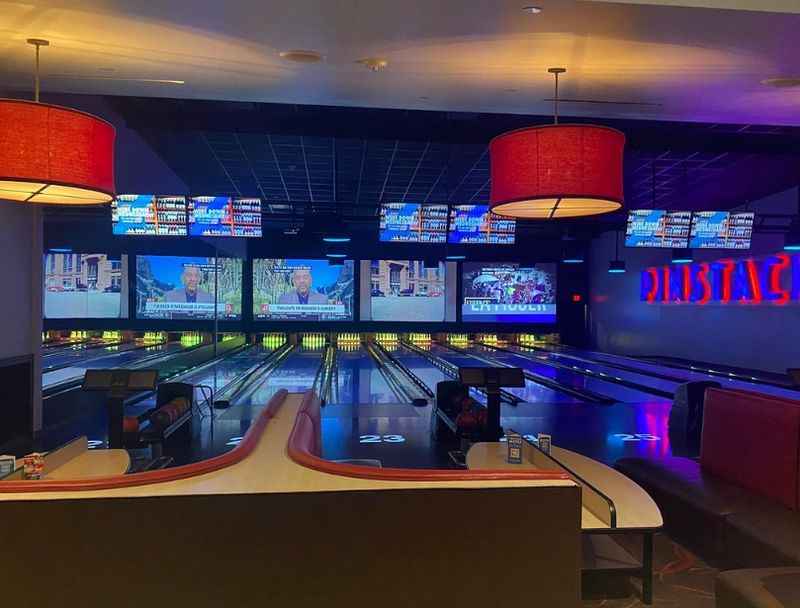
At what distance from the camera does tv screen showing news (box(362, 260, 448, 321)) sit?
16.3 m

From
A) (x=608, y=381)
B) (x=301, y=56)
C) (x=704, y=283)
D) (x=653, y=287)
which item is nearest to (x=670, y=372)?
(x=608, y=381)

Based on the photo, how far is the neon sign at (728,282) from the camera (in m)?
10.1

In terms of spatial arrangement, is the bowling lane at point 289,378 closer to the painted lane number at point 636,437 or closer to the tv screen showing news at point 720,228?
the painted lane number at point 636,437

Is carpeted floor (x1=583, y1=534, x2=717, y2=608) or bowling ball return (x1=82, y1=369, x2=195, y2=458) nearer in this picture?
carpeted floor (x1=583, y1=534, x2=717, y2=608)

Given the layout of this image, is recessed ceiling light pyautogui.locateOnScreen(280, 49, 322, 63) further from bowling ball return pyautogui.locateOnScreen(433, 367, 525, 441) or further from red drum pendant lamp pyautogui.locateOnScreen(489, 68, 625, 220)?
bowling ball return pyautogui.locateOnScreen(433, 367, 525, 441)

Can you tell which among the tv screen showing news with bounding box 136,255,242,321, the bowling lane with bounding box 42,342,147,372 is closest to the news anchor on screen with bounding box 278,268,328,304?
the tv screen showing news with bounding box 136,255,242,321

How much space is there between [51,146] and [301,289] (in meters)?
14.0

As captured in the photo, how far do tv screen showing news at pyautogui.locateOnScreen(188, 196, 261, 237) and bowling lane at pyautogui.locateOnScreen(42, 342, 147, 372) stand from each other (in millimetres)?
5584

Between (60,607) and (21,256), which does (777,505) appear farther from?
(21,256)

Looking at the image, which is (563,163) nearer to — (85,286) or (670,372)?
(670,372)

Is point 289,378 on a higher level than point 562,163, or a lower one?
lower

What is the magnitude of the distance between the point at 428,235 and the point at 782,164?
6202mm

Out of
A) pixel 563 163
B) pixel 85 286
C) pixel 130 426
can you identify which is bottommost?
pixel 130 426

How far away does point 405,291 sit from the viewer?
54.7 ft
